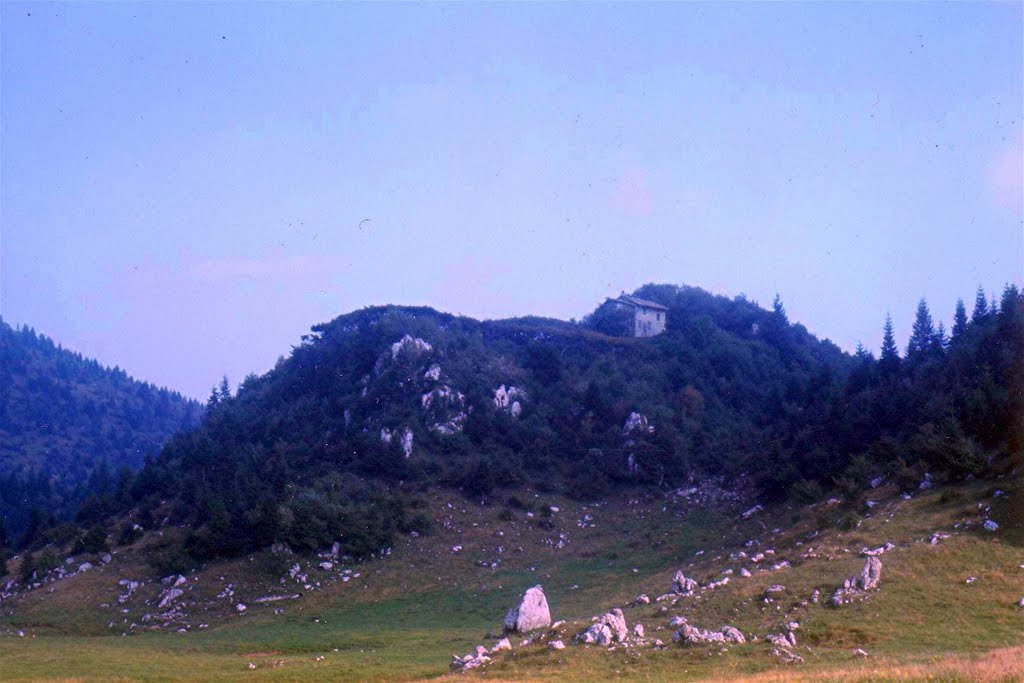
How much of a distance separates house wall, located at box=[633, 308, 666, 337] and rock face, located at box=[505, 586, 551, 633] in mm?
68728

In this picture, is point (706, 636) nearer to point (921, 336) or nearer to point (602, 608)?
point (602, 608)

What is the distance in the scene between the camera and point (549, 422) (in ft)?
239

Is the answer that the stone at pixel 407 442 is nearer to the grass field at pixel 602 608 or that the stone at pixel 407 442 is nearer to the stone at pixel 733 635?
the grass field at pixel 602 608

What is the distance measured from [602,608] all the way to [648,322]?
218ft

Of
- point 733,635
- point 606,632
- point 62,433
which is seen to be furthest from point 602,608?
point 62,433

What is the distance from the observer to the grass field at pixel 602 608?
23.4 metres

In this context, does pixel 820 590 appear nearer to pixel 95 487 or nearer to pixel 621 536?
pixel 621 536

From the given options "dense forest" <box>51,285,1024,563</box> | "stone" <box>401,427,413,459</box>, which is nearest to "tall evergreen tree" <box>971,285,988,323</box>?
"dense forest" <box>51,285,1024,563</box>

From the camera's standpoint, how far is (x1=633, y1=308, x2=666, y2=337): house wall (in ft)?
323

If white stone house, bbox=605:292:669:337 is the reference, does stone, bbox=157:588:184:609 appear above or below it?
below

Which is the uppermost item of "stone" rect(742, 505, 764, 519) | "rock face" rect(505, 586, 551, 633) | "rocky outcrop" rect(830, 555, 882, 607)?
"stone" rect(742, 505, 764, 519)

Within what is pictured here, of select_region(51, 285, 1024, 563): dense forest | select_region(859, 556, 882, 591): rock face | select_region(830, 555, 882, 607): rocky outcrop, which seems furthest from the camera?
select_region(51, 285, 1024, 563): dense forest

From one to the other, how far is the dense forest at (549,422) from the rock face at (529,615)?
2033cm

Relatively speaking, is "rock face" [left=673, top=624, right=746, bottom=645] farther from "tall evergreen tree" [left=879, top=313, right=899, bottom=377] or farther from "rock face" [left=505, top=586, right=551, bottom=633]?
"tall evergreen tree" [left=879, top=313, right=899, bottom=377]
